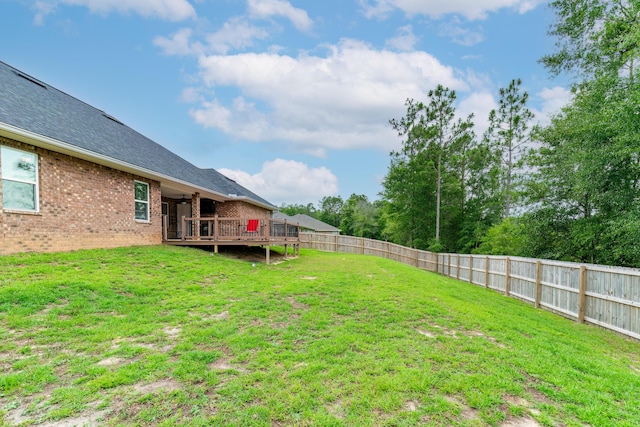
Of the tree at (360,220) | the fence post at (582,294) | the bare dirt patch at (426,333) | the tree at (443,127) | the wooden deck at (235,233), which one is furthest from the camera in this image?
the tree at (360,220)

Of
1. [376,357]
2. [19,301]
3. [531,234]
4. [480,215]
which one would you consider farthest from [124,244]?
[480,215]

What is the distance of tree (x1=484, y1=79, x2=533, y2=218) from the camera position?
24.0m

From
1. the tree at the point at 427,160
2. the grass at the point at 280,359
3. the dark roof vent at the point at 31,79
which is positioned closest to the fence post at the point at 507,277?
the grass at the point at 280,359

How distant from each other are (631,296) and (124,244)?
13.9 metres

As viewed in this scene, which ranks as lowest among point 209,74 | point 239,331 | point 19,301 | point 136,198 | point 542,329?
point 542,329

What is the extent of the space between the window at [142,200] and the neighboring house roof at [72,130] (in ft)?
2.15

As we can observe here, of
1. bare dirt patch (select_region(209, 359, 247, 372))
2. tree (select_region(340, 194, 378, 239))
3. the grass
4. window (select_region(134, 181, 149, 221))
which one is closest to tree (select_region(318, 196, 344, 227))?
tree (select_region(340, 194, 378, 239))

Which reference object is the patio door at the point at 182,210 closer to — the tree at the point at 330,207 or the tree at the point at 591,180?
the tree at the point at 591,180

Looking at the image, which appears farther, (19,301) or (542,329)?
(542,329)

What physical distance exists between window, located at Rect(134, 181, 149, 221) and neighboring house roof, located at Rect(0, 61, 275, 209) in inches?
25.8

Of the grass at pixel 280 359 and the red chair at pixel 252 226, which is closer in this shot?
the grass at pixel 280 359

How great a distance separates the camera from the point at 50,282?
18.8ft

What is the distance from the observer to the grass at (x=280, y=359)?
8.95 ft

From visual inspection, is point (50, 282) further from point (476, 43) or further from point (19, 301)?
point (476, 43)
